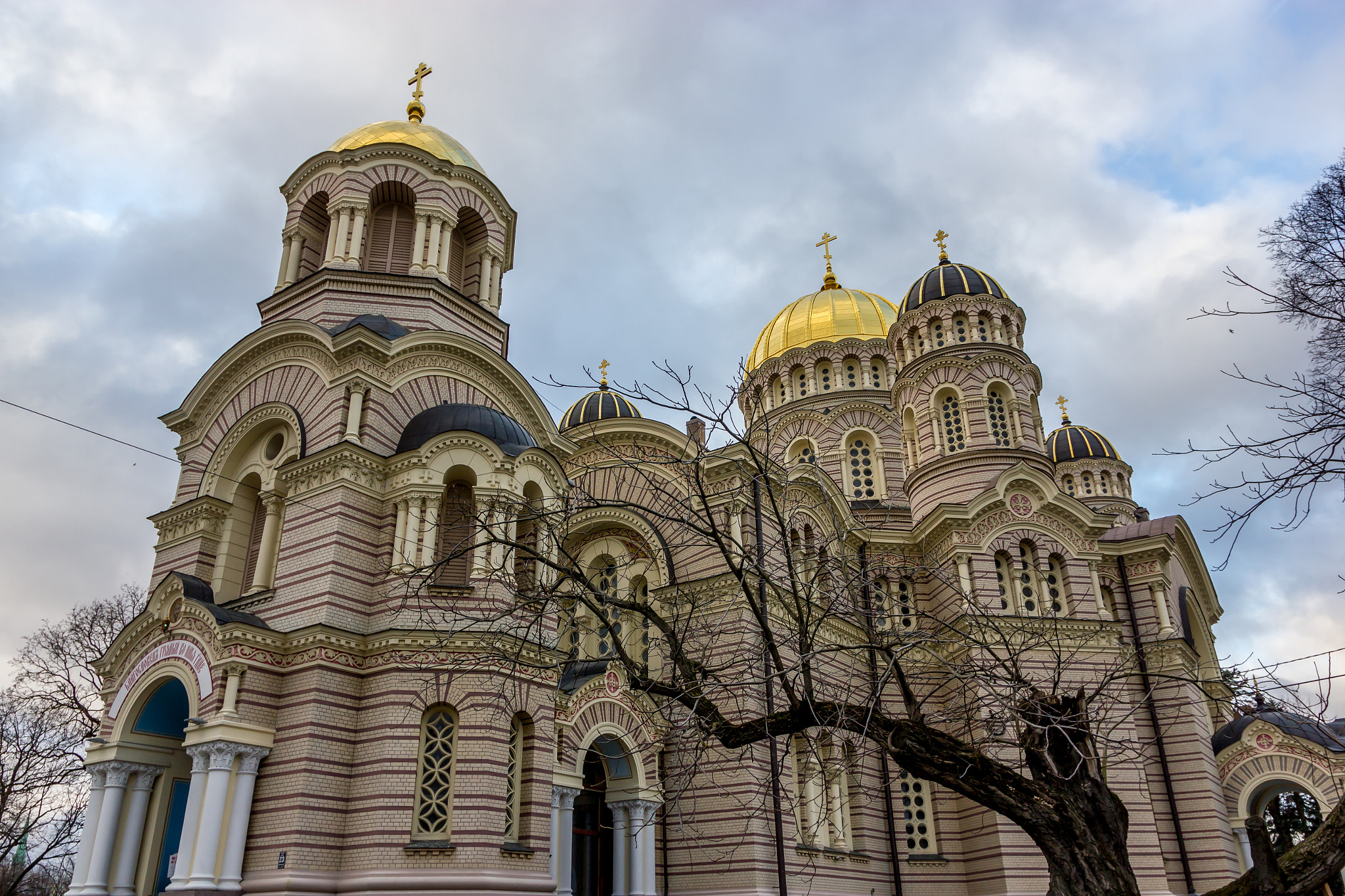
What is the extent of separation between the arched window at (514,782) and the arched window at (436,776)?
0.85 metres

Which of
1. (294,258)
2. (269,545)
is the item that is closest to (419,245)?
(294,258)

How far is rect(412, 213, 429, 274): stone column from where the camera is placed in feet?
66.7

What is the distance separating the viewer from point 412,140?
21828mm

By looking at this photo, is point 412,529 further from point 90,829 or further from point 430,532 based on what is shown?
point 90,829

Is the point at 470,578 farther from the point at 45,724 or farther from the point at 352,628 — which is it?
the point at 45,724

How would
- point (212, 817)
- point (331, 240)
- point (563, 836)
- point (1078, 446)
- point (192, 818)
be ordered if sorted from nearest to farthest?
point (212, 817) < point (192, 818) < point (563, 836) < point (331, 240) < point (1078, 446)

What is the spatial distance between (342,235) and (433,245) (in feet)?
6.12

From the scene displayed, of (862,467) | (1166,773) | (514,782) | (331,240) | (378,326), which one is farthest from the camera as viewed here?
(862,467)

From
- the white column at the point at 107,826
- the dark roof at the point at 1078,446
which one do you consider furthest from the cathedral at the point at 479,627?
the dark roof at the point at 1078,446

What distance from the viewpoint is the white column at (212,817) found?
524 inches

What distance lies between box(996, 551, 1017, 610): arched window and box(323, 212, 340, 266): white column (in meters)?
16.2

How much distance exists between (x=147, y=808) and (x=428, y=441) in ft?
24.3

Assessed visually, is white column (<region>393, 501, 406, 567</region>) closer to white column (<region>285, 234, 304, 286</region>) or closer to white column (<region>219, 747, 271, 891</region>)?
white column (<region>219, 747, 271, 891</region>)

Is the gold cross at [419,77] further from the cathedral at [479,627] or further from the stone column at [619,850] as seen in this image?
the stone column at [619,850]
